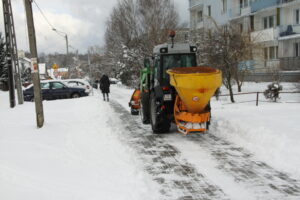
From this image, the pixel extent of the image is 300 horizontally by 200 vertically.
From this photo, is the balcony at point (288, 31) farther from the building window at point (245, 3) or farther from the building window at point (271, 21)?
the building window at point (245, 3)

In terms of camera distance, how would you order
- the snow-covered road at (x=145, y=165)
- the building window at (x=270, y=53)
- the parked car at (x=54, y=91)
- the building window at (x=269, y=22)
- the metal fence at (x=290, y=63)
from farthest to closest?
the building window at (x=269, y=22)
the building window at (x=270, y=53)
the metal fence at (x=290, y=63)
the parked car at (x=54, y=91)
the snow-covered road at (x=145, y=165)

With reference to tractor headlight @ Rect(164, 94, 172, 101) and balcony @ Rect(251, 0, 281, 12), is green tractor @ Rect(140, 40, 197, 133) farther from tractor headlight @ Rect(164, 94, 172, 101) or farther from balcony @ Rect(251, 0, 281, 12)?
balcony @ Rect(251, 0, 281, 12)

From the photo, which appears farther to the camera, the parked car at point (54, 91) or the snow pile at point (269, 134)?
the parked car at point (54, 91)

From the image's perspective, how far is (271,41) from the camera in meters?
27.1

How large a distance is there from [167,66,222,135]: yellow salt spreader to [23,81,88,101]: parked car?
49.2 feet

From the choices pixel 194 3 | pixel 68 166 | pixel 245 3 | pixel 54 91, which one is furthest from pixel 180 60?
pixel 194 3

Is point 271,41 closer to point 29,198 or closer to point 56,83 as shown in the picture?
point 56,83

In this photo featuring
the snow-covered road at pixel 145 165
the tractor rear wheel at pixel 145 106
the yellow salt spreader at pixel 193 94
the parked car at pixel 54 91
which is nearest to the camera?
the snow-covered road at pixel 145 165

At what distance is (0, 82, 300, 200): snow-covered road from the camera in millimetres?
4633

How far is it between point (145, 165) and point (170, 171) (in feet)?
2.00

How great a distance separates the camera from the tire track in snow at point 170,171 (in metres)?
4.67

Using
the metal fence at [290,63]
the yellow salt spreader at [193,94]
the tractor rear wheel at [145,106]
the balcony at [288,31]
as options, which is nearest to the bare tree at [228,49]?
the metal fence at [290,63]

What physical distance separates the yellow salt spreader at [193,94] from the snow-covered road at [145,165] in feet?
1.78

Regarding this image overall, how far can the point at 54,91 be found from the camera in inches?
841
